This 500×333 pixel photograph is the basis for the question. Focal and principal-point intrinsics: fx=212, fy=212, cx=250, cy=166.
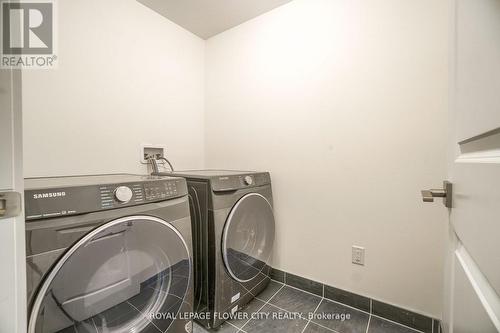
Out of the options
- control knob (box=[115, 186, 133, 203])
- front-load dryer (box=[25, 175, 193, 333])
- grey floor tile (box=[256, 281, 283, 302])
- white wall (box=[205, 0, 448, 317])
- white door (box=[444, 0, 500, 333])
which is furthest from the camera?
grey floor tile (box=[256, 281, 283, 302])

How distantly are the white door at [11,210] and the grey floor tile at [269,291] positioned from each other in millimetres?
1219

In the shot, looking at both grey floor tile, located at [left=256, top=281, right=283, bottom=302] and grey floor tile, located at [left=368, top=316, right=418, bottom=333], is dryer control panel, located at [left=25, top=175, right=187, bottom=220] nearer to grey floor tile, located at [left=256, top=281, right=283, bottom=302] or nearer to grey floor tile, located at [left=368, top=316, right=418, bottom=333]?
grey floor tile, located at [left=256, top=281, right=283, bottom=302]

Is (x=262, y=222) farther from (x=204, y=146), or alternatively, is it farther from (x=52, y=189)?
(x=52, y=189)

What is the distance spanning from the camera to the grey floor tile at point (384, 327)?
1096mm

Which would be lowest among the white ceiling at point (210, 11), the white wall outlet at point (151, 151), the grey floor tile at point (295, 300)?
the grey floor tile at point (295, 300)

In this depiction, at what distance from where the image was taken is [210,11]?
1.52 metres

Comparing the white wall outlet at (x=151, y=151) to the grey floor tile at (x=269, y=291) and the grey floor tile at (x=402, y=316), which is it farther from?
the grey floor tile at (x=402, y=316)

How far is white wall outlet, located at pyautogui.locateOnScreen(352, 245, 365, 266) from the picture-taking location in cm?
123

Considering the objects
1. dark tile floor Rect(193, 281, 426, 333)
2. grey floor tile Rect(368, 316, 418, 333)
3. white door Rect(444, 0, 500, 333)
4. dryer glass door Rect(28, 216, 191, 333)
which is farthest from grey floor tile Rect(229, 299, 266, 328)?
white door Rect(444, 0, 500, 333)

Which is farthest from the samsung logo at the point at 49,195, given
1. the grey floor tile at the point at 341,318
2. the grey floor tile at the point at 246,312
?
the grey floor tile at the point at 341,318

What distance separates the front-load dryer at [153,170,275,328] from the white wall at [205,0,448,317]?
0.35 m

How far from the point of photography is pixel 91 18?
1218 mm

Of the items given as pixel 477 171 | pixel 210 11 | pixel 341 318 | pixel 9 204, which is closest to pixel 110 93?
pixel 210 11

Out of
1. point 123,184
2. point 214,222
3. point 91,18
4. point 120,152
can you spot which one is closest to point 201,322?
point 214,222
